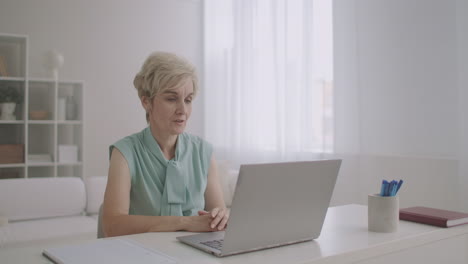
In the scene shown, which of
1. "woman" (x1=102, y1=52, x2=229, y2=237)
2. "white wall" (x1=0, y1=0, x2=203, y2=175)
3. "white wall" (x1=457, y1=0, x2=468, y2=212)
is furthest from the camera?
"white wall" (x1=0, y1=0, x2=203, y2=175)

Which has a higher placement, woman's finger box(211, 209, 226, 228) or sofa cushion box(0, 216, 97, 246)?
woman's finger box(211, 209, 226, 228)

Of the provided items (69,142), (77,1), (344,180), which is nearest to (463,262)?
(344,180)

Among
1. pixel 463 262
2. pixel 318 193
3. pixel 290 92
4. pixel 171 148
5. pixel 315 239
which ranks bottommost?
pixel 463 262

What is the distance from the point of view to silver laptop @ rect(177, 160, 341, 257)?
973 mm

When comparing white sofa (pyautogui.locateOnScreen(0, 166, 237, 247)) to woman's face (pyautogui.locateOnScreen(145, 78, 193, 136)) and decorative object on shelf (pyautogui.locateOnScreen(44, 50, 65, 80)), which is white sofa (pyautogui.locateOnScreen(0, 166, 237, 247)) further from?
woman's face (pyautogui.locateOnScreen(145, 78, 193, 136))

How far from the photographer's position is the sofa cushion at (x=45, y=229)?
2.72 meters

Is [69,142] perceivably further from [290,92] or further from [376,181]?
[376,181]

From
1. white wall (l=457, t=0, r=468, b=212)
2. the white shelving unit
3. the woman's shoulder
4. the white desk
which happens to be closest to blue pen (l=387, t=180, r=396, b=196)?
the white desk

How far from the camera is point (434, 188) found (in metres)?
2.76

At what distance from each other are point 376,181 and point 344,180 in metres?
0.32

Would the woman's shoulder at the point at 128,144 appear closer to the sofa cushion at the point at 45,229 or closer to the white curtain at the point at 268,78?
the sofa cushion at the point at 45,229

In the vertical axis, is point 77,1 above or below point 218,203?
above

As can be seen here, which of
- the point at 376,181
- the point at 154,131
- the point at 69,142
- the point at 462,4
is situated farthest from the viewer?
the point at 69,142

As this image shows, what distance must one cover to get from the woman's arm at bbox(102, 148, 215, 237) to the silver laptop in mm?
95
